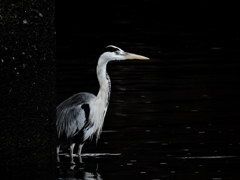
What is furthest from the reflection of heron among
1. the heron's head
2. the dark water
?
the dark water

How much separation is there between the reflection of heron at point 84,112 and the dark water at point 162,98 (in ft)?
0.94

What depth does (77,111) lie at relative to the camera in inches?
457

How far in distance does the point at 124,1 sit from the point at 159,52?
1851 cm

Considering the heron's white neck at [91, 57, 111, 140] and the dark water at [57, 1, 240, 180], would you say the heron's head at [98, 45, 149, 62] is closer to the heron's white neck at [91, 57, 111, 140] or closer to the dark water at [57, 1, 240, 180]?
the heron's white neck at [91, 57, 111, 140]

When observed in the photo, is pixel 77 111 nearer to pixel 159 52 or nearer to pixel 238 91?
pixel 238 91

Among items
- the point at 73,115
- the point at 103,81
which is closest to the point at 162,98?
the point at 103,81

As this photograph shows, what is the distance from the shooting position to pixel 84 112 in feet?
38.5

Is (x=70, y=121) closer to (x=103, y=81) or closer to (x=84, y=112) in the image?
(x=84, y=112)

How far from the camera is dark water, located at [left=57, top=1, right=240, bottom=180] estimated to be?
10.7 metres

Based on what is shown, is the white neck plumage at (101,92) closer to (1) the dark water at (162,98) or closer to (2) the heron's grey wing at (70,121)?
(2) the heron's grey wing at (70,121)

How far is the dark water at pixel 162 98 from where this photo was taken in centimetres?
1071

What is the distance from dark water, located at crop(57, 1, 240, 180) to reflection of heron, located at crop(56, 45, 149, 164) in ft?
→ 0.94

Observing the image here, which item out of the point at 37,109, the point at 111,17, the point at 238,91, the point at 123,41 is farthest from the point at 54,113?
the point at 111,17

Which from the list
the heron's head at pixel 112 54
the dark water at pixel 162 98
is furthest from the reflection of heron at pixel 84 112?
the dark water at pixel 162 98
